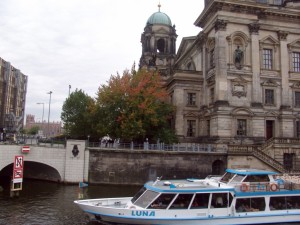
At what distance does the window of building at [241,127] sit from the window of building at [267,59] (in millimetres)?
8524

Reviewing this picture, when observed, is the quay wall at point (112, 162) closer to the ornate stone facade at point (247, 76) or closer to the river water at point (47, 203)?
the river water at point (47, 203)

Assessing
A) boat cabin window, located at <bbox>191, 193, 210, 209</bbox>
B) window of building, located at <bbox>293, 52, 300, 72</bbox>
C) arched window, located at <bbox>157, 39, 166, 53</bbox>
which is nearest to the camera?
boat cabin window, located at <bbox>191, 193, 210, 209</bbox>

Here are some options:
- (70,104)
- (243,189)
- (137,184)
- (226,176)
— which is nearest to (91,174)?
(137,184)

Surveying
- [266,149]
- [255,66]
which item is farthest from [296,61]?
[266,149]

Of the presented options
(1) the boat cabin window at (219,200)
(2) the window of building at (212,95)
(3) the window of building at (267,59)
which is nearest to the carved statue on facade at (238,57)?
(3) the window of building at (267,59)

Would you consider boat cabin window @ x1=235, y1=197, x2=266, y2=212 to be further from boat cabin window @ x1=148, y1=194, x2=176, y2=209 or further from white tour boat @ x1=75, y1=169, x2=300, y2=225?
boat cabin window @ x1=148, y1=194, x2=176, y2=209

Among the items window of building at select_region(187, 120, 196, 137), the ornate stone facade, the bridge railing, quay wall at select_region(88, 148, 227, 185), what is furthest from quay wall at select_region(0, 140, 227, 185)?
window of building at select_region(187, 120, 196, 137)

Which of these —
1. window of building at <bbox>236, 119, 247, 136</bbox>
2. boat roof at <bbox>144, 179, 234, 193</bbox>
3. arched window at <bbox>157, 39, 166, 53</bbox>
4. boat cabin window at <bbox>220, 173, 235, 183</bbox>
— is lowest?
boat roof at <bbox>144, 179, 234, 193</bbox>

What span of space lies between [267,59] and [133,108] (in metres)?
20.1

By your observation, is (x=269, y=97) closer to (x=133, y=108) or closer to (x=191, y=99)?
(x=191, y=99)

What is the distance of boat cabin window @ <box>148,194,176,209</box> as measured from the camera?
18.0 metres

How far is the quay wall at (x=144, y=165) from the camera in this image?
34.9m

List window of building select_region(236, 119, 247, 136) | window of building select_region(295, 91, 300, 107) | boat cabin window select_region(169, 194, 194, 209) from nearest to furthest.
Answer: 1. boat cabin window select_region(169, 194, 194, 209)
2. window of building select_region(236, 119, 247, 136)
3. window of building select_region(295, 91, 300, 107)

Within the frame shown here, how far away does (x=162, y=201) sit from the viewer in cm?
1819
